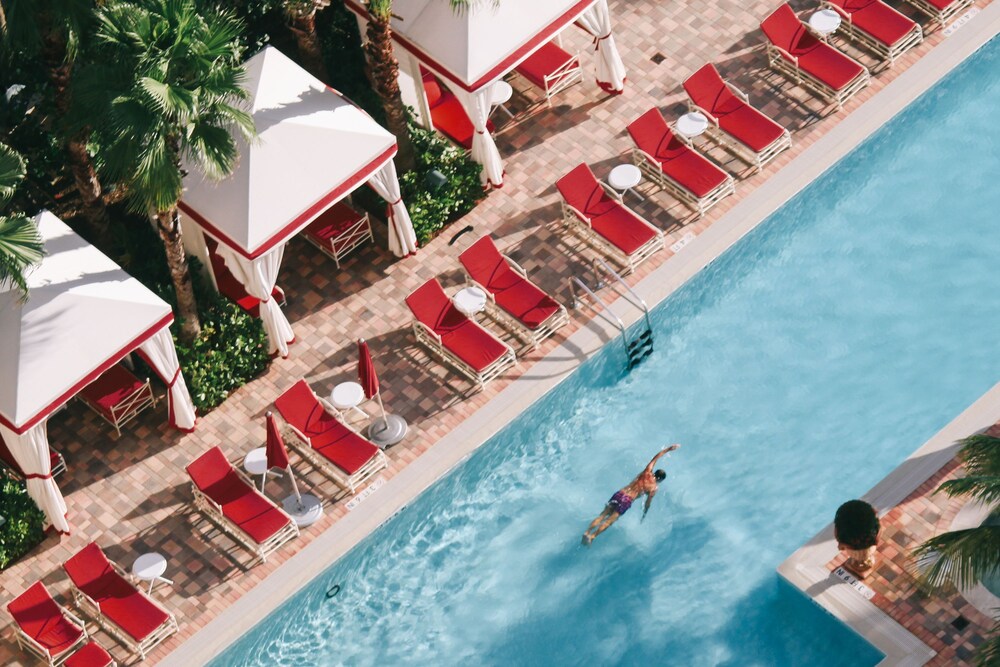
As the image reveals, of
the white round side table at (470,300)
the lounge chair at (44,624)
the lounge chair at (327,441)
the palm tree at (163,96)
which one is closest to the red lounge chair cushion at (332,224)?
the white round side table at (470,300)

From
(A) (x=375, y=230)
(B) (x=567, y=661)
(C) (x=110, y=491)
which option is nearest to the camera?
(B) (x=567, y=661)

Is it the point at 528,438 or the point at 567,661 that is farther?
the point at 528,438

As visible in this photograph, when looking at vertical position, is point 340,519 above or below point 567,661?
above

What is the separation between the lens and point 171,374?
33156 millimetres

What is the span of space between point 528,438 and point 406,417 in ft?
6.49

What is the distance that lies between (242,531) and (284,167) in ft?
18.9

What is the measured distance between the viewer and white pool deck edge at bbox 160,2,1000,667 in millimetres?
31234

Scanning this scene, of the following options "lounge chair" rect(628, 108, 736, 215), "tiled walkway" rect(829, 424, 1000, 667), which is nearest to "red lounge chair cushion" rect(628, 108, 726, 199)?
"lounge chair" rect(628, 108, 736, 215)

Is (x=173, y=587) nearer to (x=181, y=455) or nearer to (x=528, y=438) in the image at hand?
(x=181, y=455)

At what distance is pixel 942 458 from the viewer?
32281 millimetres

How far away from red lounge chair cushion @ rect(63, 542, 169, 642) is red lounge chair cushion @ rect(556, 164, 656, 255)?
31.9 ft

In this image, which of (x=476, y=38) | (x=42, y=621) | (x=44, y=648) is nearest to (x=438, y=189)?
(x=476, y=38)

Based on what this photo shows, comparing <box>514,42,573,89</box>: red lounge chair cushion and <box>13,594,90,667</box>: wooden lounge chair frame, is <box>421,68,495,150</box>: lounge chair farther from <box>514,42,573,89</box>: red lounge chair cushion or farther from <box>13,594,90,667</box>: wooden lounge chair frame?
<box>13,594,90,667</box>: wooden lounge chair frame

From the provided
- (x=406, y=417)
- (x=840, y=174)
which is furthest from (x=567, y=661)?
(x=840, y=174)
